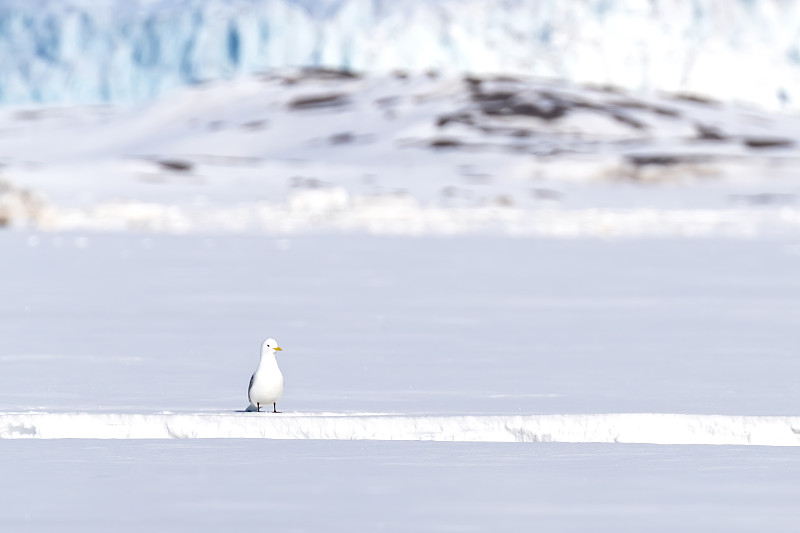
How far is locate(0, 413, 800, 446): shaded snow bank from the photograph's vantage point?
460cm

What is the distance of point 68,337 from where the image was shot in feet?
25.2

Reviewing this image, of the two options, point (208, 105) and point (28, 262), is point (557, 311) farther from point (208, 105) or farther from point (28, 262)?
point (208, 105)

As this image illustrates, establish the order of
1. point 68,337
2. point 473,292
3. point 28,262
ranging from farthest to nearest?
point 28,262 < point 473,292 < point 68,337

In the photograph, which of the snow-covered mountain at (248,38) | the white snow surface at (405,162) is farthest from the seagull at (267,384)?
the snow-covered mountain at (248,38)

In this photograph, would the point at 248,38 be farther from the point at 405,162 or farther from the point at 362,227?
the point at 362,227

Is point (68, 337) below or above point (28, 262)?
above

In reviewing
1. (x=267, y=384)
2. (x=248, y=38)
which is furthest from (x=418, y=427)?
(x=248, y=38)

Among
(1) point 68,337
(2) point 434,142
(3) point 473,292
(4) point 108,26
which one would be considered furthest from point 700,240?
(4) point 108,26

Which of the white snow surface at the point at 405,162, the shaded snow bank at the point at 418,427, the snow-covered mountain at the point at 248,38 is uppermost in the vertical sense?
the shaded snow bank at the point at 418,427

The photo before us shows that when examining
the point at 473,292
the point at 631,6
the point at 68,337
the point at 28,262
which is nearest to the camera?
the point at 68,337

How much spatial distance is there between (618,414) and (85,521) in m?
2.07

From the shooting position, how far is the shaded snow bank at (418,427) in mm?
4598

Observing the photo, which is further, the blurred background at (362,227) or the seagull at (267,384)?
the blurred background at (362,227)

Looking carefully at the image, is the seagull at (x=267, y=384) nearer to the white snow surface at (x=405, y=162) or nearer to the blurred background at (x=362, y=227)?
the blurred background at (x=362, y=227)
